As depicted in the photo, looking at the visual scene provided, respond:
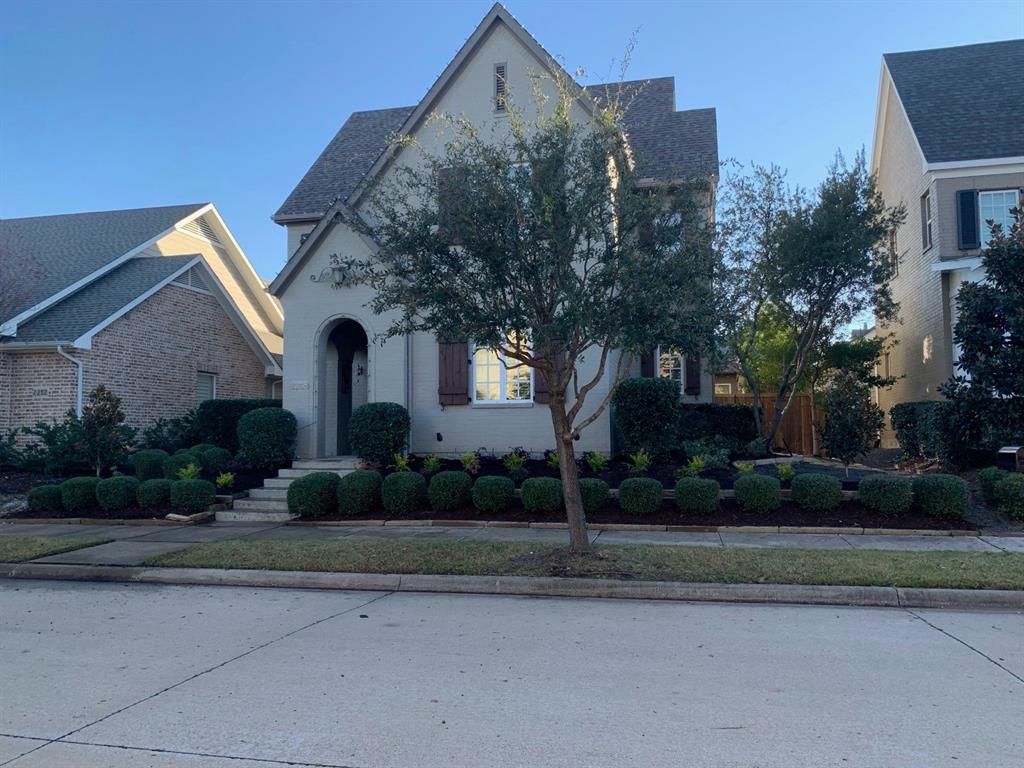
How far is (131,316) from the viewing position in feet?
61.0

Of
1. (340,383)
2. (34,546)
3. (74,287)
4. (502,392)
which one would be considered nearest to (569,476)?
(502,392)

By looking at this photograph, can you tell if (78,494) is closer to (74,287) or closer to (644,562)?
(74,287)

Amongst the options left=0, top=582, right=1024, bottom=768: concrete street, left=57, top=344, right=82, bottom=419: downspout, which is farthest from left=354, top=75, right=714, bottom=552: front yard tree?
left=57, top=344, right=82, bottom=419: downspout

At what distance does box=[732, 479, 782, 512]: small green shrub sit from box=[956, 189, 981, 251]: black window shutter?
9.86 m

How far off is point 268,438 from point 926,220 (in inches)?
641

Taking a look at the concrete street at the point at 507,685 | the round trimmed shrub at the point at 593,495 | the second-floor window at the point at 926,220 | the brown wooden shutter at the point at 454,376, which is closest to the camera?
the concrete street at the point at 507,685

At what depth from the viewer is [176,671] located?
5586 millimetres

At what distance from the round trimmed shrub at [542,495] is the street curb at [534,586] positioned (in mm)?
3756

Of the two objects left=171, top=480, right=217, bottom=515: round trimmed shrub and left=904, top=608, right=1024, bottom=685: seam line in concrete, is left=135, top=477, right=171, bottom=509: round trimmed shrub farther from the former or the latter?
left=904, top=608, right=1024, bottom=685: seam line in concrete

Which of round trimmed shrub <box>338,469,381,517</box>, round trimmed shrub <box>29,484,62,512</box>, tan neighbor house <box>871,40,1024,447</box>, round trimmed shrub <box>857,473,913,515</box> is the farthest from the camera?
tan neighbor house <box>871,40,1024,447</box>

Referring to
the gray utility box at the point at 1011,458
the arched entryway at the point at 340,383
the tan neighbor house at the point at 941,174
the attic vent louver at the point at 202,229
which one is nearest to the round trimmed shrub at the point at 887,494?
the gray utility box at the point at 1011,458

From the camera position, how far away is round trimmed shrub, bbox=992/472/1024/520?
10859 mm

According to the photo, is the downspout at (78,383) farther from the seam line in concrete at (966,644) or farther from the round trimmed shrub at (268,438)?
the seam line in concrete at (966,644)

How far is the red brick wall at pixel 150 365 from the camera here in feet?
56.4
